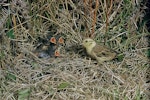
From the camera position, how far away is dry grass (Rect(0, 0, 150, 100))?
14.3ft

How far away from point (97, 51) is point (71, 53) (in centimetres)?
36

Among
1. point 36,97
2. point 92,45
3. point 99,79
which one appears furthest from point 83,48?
point 36,97

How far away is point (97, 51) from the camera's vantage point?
185 inches

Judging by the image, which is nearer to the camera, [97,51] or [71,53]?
[97,51]

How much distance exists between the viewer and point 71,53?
4.95m

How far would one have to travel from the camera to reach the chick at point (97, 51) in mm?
4672

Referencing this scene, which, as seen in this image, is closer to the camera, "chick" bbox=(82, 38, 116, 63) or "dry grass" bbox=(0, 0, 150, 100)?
"dry grass" bbox=(0, 0, 150, 100)

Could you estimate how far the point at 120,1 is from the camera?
5.18 meters

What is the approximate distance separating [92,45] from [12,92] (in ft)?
3.03

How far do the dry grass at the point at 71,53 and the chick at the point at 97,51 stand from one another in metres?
0.08

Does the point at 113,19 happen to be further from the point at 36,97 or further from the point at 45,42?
the point at 36,97

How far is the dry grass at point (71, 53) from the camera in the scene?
14.3 ft

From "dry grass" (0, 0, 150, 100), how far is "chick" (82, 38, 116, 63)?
0.26 feet

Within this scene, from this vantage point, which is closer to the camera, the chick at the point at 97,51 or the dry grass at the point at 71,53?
the dry grass at the point at 71,53
